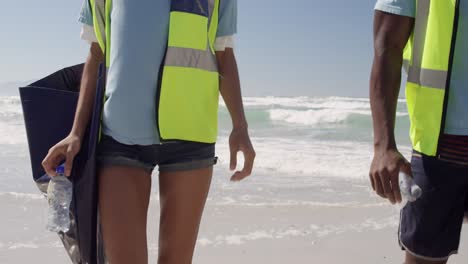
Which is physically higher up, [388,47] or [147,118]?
[388,47]

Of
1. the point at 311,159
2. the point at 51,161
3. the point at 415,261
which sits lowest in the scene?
the point at 311,159

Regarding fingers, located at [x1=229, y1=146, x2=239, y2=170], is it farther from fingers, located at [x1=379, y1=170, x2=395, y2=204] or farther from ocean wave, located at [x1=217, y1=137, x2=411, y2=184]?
ocean wave, located at [x1=217, y1=137, x2=411, y2=184]

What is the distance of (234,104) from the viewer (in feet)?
7.14

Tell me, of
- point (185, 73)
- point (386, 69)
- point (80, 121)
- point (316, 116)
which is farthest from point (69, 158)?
point (316, 116)

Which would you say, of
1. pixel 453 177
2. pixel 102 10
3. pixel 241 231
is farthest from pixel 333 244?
pixel 102 10

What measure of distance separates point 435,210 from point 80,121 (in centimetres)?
139

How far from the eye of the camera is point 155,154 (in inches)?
75.6

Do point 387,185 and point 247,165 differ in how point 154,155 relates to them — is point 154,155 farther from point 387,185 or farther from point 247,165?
point 387,185

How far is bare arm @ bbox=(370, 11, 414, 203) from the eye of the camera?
1.73m

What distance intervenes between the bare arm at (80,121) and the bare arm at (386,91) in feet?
3.49

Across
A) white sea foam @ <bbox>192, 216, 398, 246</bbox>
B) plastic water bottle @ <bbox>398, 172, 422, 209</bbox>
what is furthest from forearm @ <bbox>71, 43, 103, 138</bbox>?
white sea foam @ <bbox>192, 216, 398, 246</bbox>

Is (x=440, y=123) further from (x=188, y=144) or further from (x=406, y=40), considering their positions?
(x=188, y=144)

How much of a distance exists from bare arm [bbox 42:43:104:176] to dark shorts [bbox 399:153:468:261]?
1281 mm

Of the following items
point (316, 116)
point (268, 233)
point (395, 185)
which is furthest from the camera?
point (316, 116)
